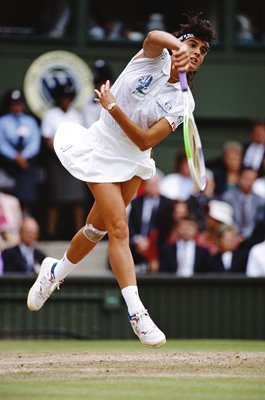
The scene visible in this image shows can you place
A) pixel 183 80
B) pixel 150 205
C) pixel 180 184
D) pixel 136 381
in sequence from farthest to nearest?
1. pixel 180 184
2. pixel 150 205
3. pixel 183 80
4. pixel 136 381

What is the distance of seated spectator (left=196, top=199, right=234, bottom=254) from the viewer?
13.2 m

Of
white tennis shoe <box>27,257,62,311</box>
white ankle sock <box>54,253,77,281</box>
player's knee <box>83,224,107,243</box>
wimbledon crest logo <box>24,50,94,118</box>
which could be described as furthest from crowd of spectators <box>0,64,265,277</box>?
player's knee <box>83,224,107,243</box>

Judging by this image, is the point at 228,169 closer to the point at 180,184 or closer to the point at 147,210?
the point at 180,184

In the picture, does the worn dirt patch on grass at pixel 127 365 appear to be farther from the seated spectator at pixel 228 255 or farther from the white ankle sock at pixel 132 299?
the seated spectator at pixel 228 255

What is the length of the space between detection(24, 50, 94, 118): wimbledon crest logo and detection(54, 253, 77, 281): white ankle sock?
6.90m

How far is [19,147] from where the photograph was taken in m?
14.4

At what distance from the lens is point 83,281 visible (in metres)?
12.5

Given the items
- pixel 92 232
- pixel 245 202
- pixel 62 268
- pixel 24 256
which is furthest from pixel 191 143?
pixel 245 202

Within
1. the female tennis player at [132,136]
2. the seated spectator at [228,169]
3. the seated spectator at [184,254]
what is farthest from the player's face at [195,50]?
the seated spectator at [228,169]

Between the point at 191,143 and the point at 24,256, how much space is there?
16.1ft

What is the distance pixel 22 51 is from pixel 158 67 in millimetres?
8025

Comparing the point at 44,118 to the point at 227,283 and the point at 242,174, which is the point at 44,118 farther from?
the point at 227,283

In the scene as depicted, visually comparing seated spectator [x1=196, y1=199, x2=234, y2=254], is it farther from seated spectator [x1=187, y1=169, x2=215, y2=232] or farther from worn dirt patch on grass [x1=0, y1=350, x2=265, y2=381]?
worn dirt patch on grass [x1=0, y1=350, x2=265, y2=381]

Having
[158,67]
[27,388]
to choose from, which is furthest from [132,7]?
[27,388]
